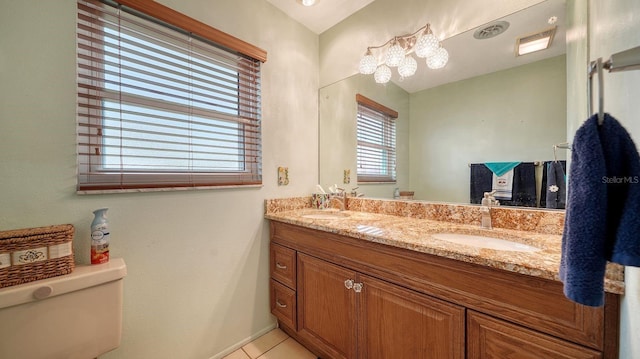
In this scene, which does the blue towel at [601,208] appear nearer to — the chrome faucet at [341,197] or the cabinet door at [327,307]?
the cabinet door at [327,307]

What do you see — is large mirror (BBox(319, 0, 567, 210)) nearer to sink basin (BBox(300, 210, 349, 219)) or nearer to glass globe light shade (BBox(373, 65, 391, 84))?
glass globe light shade (BBox(373, 65, 391, 84))

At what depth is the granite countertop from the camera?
0.70 metres

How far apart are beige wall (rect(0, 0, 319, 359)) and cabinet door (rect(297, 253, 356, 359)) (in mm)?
395

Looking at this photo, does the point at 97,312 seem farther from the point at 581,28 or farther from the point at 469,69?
the point at 581,28

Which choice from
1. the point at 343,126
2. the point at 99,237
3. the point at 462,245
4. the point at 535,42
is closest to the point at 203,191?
the point at 99,237

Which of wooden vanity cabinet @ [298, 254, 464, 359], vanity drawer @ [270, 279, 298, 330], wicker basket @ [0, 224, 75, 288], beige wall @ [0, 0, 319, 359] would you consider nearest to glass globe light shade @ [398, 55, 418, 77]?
beige wall @ [0, 0, 319, 359]

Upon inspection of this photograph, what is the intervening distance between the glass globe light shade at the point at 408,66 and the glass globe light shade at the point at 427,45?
0.06m

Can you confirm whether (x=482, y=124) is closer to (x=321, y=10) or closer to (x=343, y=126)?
(x=343, y=126)

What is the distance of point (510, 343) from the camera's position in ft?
2.52

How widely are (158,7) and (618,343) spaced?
7.17ft

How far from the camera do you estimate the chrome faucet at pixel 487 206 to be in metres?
1.21

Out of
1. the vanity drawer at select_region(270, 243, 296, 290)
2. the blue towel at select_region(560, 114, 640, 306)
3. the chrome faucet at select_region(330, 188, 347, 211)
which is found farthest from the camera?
the chrome faucet at select_region(330, 188, 347, 211)

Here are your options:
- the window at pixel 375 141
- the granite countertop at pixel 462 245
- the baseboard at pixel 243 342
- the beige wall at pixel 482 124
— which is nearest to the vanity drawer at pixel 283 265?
the granite countertop at pixel 462 245

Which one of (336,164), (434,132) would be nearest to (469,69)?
(434,132)
